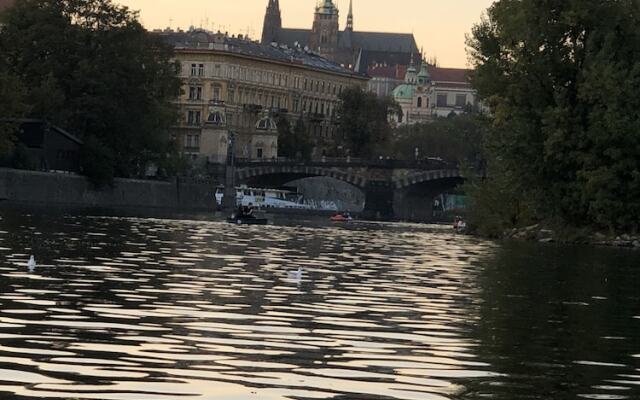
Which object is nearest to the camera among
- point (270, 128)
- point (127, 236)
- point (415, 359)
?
point (415, 359)

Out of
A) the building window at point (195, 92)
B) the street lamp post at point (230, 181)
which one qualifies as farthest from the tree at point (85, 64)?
the building window at point (195, 92)

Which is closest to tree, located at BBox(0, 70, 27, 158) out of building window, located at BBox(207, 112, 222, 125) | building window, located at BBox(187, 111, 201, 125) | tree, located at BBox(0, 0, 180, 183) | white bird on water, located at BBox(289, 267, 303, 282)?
tree, located at BBox(0, 0, 180, 183)

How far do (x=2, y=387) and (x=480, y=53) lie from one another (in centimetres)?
6155

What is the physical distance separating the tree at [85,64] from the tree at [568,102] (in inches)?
1415

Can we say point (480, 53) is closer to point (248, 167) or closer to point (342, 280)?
point (342, 280)

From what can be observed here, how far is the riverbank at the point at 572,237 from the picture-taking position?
71.7 m

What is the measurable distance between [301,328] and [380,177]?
420 ft

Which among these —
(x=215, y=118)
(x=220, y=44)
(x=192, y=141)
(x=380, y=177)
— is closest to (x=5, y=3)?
(x=192, y=141)

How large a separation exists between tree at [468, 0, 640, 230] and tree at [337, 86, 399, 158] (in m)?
105

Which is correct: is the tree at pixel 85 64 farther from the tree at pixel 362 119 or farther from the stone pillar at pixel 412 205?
the tree at pixel 362 119

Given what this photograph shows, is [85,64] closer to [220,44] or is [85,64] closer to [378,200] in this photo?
[378,200]

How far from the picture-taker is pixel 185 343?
2109 cm

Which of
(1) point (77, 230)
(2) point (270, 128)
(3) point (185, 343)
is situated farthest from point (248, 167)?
(3) point (185, 343)

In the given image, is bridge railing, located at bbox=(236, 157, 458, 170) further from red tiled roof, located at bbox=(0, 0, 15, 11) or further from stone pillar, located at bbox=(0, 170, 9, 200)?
stone pillar, located at bbox=(0, 170, 9, 200)
